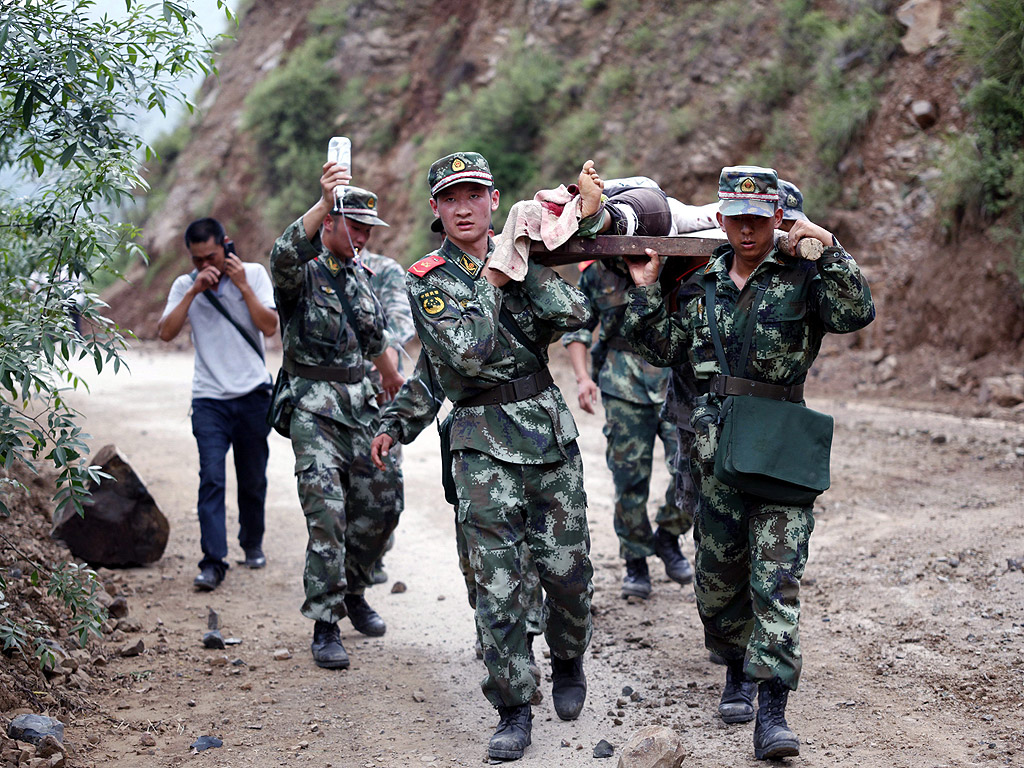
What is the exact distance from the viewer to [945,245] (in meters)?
12.5

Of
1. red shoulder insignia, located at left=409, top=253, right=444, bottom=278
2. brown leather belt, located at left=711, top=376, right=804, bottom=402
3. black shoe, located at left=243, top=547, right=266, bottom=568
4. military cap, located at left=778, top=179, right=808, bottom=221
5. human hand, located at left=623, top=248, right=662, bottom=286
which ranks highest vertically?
military cap, located at left=778, top=179, right=808, bottom=221

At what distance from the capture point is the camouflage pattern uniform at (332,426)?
17.6ft

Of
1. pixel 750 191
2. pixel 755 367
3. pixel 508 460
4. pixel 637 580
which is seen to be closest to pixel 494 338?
pixel 508 460

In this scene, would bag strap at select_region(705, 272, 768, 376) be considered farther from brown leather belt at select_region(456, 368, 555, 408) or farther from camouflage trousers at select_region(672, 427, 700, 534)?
camouflage trousers at select_region(672, 427, 700, 534)

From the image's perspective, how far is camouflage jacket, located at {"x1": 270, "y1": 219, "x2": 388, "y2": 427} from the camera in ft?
18.2

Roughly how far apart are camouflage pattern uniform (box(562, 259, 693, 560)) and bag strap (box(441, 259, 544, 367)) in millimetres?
1772

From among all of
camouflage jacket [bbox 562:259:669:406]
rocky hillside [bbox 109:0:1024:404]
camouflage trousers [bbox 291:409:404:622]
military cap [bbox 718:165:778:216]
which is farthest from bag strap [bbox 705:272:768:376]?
rocky hillside [bbox 109:0:1024:404]

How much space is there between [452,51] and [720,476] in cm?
2410

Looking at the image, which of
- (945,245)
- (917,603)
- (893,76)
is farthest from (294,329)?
(893,76)

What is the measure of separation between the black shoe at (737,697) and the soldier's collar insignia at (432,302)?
6.50ft

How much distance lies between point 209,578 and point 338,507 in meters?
1.79

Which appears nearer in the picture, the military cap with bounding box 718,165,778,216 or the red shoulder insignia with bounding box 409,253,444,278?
the military cap with bounding box 718,165,778,216

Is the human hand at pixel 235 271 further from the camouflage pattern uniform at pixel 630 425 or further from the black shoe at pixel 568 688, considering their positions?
the black shoe at pixel 568 688

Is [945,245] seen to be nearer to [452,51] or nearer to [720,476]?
[720,476]
